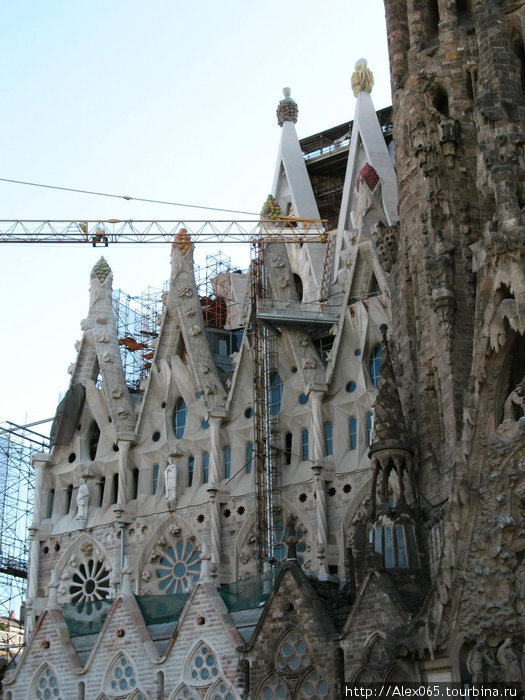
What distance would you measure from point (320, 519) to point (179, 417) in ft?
26.0

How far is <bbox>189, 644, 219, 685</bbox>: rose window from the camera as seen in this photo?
89.9ft

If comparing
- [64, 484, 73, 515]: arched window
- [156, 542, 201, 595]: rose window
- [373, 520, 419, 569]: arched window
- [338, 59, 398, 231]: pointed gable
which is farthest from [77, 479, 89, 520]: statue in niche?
[373, 520, 419, 569]: arched window

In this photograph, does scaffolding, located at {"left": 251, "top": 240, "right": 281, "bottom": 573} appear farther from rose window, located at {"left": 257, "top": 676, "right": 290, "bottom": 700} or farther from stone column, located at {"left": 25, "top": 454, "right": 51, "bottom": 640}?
rose window, located at {"left": 257, "top": 676, "right": 290, "bottom": 700}

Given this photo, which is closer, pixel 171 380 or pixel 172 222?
pixel 171 380

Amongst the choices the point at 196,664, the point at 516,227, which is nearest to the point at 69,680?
the point at 196,664

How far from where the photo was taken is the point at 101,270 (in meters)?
44.9

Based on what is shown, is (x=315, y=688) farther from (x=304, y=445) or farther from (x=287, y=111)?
(x=287, y=111)

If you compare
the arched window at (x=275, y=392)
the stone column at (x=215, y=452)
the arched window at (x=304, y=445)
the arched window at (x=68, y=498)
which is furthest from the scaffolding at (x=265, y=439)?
the arched window at (x=68, y=498)

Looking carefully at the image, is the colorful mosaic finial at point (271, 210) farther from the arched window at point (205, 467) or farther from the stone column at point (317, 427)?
the stone column at point (317, 427)

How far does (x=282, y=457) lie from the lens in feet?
123

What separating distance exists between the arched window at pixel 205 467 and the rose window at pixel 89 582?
14.7 ft

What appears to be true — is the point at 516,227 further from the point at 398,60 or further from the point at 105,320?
the point at 105,320

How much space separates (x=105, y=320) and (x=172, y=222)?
11.4 m

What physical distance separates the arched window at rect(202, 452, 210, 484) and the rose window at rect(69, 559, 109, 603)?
14.7 feet
